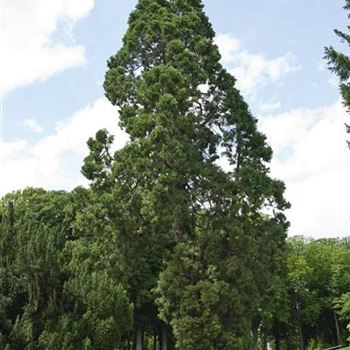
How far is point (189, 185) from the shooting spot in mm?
22594

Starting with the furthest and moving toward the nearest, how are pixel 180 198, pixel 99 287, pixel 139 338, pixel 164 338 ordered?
pixel 164 338, pixel 139 338, pixel 180 198, pixel 99 287

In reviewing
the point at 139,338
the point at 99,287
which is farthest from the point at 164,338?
the point at 99,287

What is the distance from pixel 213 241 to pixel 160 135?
482 cm

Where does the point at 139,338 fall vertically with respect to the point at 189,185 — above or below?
below

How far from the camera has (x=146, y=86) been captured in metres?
23.2

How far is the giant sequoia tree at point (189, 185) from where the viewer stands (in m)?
21.0

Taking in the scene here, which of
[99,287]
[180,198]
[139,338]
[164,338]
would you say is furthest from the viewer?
[164,338]

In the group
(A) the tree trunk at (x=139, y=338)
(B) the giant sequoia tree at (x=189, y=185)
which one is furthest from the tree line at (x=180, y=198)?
(A) the tree trunk at (x=139, y=338)

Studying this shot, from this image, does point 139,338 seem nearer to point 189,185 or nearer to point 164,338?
point 164,338

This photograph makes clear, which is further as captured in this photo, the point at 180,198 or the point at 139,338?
the point at 139,338

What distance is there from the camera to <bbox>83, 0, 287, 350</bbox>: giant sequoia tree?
21000mm

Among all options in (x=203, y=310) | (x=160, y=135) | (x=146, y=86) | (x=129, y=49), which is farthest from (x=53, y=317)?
(x=129, y=49)

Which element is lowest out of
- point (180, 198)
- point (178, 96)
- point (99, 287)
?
point (99, 287)

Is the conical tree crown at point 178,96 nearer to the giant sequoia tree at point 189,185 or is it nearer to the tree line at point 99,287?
the giant sequoia tree at point 189,185
